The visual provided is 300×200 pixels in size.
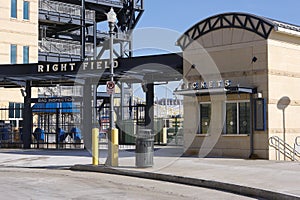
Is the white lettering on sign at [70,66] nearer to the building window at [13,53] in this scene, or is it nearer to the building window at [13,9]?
the building window at [13,53]

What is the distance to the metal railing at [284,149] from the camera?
812 inches

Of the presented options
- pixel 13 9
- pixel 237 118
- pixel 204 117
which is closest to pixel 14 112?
pixel 13 9

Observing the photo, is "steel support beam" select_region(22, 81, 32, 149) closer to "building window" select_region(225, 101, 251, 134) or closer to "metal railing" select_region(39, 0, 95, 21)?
"building window" select_region(225, 101, 251, 134)

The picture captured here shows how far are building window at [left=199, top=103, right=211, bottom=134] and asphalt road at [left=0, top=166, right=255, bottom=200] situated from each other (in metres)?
6.86

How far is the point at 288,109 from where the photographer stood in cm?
2139

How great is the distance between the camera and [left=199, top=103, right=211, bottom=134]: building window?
22.6 meters

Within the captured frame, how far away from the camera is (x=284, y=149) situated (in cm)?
2094

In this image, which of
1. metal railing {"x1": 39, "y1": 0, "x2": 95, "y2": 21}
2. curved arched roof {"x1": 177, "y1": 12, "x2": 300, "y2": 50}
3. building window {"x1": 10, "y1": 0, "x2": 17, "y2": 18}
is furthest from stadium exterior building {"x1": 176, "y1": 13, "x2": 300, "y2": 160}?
metal railing {"x1": 39, "y1": 0, "x2": 95, "y2": 21}

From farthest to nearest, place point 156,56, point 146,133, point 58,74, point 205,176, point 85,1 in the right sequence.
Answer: point 85,1 < point 58,74 < point 156,56 < point 146,133 < point 205,176

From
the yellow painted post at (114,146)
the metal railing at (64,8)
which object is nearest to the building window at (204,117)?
the yellow painted post at (114,146)

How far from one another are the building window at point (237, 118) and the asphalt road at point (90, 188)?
6.93 metres

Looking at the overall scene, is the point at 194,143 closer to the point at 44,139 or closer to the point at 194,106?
the point at 194,106

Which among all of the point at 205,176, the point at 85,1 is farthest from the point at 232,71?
the point at 85,1

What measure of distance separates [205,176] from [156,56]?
1057 centimetres
